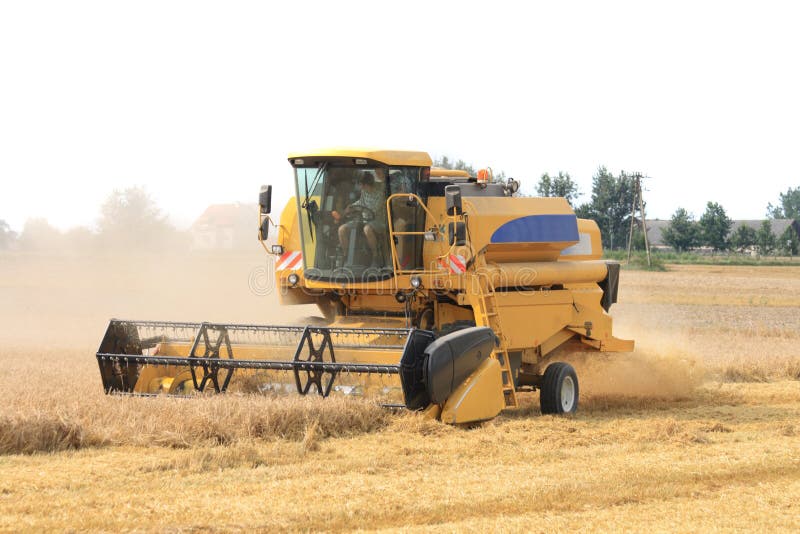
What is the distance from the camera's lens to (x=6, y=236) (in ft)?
132

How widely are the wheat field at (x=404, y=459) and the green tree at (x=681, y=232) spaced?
58.0m

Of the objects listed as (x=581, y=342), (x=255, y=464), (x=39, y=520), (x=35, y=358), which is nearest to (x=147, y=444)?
(x=255, y=464)

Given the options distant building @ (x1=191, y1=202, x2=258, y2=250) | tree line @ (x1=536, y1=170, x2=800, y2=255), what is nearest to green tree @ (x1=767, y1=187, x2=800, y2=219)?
tree line @ (x1=536, y1=170, x2=800, y2=255)

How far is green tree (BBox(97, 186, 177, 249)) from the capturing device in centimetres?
3200

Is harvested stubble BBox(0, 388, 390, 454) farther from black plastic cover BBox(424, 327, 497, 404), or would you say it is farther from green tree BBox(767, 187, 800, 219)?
green tree BBox(767, 187, 800, 219)

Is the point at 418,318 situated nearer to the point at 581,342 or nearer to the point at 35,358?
the point at 581,342

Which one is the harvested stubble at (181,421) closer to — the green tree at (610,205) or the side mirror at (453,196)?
the side mirror at (453,196)

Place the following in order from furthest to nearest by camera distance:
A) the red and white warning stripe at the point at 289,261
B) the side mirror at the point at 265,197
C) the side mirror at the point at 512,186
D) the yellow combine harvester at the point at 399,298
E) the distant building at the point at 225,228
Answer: the distant building at the point at 225,228 → the side mirror at the point at 512,186 → the red and white warning stripe at the point at 289,261 → the side mirror at the point at 265,197 → the yellow combine harvester at the point at 399,298

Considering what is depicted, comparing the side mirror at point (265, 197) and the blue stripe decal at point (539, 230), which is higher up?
the side mirror at point (265, 197)

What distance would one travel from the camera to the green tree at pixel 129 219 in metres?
32.0

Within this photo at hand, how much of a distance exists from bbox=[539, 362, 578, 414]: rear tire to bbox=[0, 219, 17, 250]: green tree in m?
34.3

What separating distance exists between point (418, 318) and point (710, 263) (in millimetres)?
49022

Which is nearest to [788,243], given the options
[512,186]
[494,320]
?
[512,186]

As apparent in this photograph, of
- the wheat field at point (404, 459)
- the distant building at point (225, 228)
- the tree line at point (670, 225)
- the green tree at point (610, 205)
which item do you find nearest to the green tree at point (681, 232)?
the tree line at point (670, 225)
